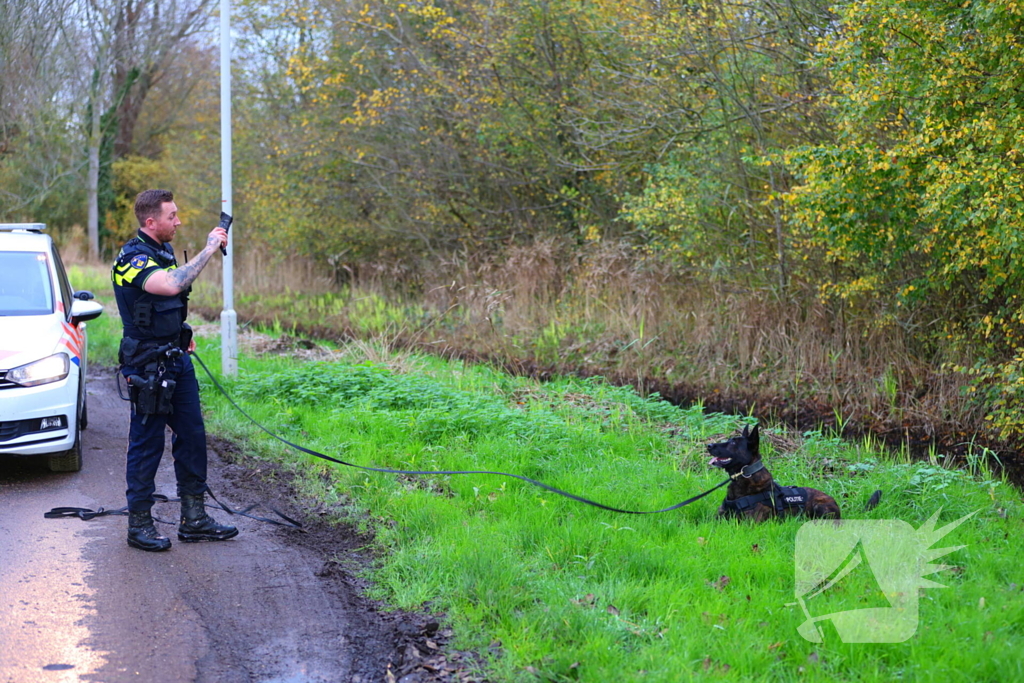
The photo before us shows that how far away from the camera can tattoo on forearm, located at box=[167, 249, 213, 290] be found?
5.18 m

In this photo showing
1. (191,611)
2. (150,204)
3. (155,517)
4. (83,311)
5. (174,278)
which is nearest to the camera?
(191,611)

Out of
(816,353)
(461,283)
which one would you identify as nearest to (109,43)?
(461,283)

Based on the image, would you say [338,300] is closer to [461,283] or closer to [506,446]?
[461,283]

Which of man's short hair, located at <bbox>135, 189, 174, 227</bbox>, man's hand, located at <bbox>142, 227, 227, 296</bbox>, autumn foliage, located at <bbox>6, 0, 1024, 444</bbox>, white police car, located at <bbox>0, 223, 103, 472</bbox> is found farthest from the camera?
autumn foliage, located at <bbox>6, 0, 1024, 444</bbox>

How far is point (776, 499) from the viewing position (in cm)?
539

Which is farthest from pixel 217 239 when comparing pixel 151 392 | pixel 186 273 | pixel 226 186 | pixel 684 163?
pixel 684 163

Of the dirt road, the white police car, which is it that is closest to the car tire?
the white police car

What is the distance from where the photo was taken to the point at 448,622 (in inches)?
175

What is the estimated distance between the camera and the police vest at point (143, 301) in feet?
17.3

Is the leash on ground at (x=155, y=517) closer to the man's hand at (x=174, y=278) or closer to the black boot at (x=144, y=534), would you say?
the black boot at (x=144, y=534)

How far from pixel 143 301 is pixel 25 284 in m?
2.92

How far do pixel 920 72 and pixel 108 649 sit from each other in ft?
25.2

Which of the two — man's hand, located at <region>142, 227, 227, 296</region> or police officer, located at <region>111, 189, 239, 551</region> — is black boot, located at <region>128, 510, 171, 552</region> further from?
man's hand, located at <region>142, 227, 227, 296</region>

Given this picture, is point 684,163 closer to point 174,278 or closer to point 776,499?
point 776,499
